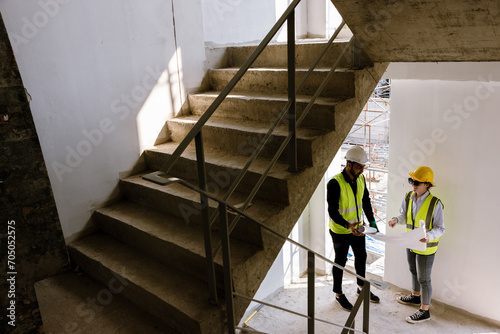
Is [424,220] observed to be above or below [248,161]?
below

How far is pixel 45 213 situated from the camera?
194cm

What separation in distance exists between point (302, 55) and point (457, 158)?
2.50 meters

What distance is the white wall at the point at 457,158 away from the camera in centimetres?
464

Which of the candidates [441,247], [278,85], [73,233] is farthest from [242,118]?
[441,247]

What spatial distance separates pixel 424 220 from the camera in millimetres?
4672

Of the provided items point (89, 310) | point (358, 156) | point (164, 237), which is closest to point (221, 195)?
point (164, 237)

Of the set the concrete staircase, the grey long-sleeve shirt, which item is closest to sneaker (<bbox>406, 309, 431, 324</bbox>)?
the grey long-sleeve shirt

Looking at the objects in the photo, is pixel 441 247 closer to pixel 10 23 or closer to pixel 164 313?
pixel 164 313

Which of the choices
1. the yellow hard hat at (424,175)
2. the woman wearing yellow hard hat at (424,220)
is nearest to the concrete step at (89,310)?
the woman wearing yellow hard hat at (424,220)

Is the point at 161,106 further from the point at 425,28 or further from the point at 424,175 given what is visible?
the point at 424,175

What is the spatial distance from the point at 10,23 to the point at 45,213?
1.87 meters

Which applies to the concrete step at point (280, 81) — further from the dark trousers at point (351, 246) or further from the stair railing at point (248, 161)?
the dark trousers at point (351, 246)

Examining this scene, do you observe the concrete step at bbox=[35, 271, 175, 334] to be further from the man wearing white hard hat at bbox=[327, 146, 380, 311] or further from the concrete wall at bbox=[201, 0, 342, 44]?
the concrete wall at bbox=[201, 0, 342, 44]

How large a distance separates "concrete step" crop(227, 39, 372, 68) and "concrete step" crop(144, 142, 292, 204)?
121 cm
